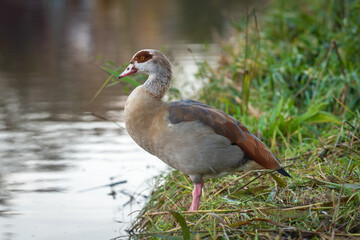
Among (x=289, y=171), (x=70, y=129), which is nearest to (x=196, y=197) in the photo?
(x=289, y=171)

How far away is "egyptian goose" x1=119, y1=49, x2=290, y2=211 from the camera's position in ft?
12.3

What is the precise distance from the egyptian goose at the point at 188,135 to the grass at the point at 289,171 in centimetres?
23

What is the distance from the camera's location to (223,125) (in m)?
3.90

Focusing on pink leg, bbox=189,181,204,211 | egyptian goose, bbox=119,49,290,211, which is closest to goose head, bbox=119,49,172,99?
egyptian goose, bbox=119,49,290,211

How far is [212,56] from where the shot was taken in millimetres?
10977

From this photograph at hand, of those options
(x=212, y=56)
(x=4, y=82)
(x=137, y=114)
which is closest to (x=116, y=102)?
(x=4, y=82)

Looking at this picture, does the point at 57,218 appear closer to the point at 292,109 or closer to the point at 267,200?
the point at 267,200

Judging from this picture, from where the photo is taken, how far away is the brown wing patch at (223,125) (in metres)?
3.84

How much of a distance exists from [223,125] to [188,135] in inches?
10.8

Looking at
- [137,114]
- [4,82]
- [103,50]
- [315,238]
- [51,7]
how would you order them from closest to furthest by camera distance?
[315,238]
[137,114]
[4,82]
[103,50]
[51,7]

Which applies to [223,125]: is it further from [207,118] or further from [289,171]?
[289,171]

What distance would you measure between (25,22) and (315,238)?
43.0ft

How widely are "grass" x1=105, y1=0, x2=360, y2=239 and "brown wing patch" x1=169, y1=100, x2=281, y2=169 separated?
23 centimetres

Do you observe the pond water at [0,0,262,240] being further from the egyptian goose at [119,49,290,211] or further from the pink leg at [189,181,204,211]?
the egyptian goose at [119,49,290,211]
